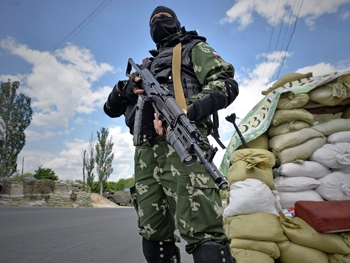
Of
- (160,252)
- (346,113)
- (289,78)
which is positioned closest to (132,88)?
(160,252)

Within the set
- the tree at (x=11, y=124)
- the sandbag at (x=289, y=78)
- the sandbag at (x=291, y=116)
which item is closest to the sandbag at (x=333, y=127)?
the sandbag at (x=291, y=116)

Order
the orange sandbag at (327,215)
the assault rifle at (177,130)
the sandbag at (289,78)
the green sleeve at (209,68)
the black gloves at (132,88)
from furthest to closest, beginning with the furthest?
the sandbag at (289,78) → the orange sandbag at (327,215) → the black gloves at (132,88) → the green sleeve at (209,68) → the assault rifle at (177,130)

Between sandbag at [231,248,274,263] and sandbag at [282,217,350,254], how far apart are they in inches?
10.0

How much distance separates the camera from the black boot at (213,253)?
107 centimetres

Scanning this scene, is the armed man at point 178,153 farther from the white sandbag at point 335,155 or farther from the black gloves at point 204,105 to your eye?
the white sandbag at point 335,155

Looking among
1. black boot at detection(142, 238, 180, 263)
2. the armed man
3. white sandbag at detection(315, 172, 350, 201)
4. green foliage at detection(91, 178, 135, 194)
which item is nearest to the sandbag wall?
white sandbag at detection(315, 172, 350, 201)

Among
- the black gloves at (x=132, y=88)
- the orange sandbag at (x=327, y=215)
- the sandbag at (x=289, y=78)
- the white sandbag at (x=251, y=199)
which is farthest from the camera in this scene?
the sandbag at (x=289, y=78)

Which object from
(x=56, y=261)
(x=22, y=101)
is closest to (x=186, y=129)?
(x=56, y=261)

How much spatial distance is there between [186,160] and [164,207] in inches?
16.9

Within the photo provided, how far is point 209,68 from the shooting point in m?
1.36

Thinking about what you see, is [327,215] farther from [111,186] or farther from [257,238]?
[111,186]

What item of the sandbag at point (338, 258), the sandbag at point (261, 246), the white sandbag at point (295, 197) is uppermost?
the white sandbag at point (295, 197)

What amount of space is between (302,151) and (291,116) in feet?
1.14

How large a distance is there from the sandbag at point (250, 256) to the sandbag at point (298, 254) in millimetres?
153
